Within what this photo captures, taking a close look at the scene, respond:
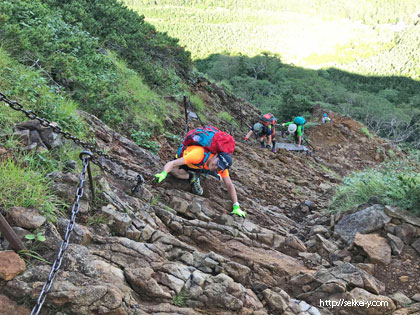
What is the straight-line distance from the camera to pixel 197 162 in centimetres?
481

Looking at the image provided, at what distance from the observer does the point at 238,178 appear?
24.0ft

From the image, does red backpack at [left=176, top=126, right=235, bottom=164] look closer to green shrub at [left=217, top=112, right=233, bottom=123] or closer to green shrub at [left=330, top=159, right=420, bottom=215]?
green shrub at [left=330, top=159, right=420, bottom=215]

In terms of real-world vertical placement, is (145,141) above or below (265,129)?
below

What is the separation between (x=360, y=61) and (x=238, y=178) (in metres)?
100

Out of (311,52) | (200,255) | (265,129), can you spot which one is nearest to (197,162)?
(200,255)

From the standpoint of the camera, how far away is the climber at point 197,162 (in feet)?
15.7

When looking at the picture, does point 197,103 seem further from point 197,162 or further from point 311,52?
point 311,52

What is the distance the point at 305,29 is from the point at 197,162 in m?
147

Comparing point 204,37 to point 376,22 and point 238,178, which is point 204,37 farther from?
point 238,178

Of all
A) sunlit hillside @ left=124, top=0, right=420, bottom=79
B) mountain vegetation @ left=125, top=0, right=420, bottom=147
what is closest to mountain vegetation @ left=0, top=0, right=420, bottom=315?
mountain vegetation @ left=125, top=0, right=420, bottom=147

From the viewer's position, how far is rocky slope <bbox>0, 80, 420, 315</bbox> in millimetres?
2508

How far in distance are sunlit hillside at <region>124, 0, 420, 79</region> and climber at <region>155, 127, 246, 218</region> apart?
75726mm

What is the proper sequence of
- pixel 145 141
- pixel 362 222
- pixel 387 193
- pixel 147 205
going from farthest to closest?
pixel 145 141 → pixel 387 193 → pixel 362 222 → pixel 147 205

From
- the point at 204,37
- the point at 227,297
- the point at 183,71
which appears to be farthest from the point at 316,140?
the point at 204,37
